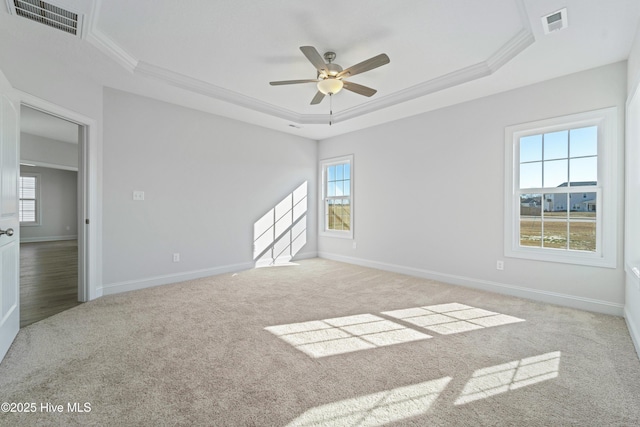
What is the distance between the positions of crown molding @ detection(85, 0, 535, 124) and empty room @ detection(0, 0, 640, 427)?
0.09 ft

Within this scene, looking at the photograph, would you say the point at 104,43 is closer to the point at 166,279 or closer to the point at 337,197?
the point at 166,279

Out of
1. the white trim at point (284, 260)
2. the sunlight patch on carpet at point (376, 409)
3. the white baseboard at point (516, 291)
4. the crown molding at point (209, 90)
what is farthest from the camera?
the white trim at point (284, 260)

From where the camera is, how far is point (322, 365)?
76.7 inches

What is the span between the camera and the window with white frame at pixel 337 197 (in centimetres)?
564

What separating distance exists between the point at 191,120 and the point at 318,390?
402 cm

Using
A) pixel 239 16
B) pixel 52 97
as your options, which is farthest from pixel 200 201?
pixel 239 16

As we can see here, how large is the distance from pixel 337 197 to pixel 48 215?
8.76m

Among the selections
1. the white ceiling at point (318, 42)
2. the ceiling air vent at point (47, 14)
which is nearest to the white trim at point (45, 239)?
the white ceiling at point (318, 42)

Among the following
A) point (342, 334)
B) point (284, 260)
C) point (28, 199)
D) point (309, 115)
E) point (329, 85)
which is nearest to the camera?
point (342, 334)

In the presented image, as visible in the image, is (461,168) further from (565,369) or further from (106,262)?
(106,262)

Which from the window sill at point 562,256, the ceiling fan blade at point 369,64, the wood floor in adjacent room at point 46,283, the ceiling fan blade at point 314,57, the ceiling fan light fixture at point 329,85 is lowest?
the wood floor in adjacent room at point 46,283

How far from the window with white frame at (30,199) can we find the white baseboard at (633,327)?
12.1 metres

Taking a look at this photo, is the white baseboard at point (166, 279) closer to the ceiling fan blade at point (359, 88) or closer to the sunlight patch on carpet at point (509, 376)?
the ceiling fan blade at point (359, 88)

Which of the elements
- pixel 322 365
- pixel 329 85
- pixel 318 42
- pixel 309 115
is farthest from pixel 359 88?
Result: pixel 322 365
